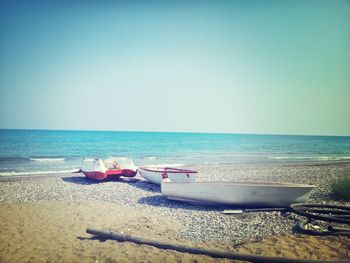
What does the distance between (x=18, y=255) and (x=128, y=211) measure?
3.08 metres

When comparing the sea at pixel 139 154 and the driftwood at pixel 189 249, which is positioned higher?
the driftwood at pixel 189 249

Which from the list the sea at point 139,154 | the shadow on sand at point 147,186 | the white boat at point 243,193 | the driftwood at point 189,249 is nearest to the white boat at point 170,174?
the shadow on sand at point 147,186

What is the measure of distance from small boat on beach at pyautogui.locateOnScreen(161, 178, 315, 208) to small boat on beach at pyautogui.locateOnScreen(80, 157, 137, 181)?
4749 mm

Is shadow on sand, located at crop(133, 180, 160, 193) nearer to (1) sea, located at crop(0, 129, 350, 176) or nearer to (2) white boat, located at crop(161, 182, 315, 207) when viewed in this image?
(2) white boat, located at crop(161, 182, 315, 207)

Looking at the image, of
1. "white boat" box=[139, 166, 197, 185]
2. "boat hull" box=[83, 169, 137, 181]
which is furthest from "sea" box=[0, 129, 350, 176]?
"white boat" box=[139, 166, 197, 185]

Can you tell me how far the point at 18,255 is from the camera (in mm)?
4754

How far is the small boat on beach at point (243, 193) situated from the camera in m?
7.32

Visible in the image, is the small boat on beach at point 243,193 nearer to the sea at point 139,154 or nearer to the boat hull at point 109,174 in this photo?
the boat hull at point 109,174

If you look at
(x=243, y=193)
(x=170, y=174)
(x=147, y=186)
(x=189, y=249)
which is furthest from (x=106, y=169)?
(x=189, y=249)

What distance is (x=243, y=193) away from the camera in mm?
7539

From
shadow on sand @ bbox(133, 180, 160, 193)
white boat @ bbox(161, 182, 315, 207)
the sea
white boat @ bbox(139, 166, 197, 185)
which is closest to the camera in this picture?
white boat @ bbox(161, 182, 315, 207)

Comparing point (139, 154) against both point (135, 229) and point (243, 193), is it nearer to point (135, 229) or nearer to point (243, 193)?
point (243, 193)

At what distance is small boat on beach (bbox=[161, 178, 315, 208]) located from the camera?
288 inches

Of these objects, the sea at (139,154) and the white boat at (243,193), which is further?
the sea at (139,154)
